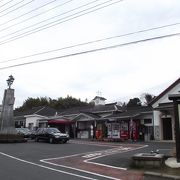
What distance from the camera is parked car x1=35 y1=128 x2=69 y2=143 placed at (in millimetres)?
37000

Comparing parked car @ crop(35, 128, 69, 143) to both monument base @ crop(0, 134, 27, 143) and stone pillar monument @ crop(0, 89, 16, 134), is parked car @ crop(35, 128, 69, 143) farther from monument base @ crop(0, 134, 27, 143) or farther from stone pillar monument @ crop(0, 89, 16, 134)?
stone pillar monument @ crop(0, 89, 16, 134)

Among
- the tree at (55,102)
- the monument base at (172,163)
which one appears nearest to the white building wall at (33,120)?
the tree at (55,102)

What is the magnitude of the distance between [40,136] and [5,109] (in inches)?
200

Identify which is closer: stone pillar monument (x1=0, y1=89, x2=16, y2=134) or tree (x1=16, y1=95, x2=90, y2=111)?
stone pillar monument (x1=0, y1=89, x2=16, y2=134)

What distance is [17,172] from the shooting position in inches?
582

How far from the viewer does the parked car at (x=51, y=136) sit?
37.0 meters

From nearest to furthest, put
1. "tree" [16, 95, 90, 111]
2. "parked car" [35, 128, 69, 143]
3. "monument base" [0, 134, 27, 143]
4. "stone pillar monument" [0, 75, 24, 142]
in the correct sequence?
"monument base" [0, 134, 27, 143] < "parked car" [35, 128, 69, 143] < "stone pillar monument" [0, 75, 24, 142] < "tree" [16, 95, 90, 111]

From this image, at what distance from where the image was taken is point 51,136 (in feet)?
124

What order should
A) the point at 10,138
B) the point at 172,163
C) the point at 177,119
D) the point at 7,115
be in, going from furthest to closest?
the point at 7,115 → the point at 10,138 → the point at 177,119 → the point at 172,163

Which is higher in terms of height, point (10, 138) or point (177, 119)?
point (177, 119)

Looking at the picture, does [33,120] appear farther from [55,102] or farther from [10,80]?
[10,80]

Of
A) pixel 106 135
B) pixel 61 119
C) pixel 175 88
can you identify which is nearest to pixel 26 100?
pixel 61 119

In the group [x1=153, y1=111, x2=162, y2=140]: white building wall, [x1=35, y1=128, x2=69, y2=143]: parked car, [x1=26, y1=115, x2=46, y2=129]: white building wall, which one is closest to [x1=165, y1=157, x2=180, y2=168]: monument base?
[x1=35, y1=128, x2=69, y2=143]: parked car

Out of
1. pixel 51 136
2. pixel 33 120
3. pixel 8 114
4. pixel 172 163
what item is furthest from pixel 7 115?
pixel 172 163
